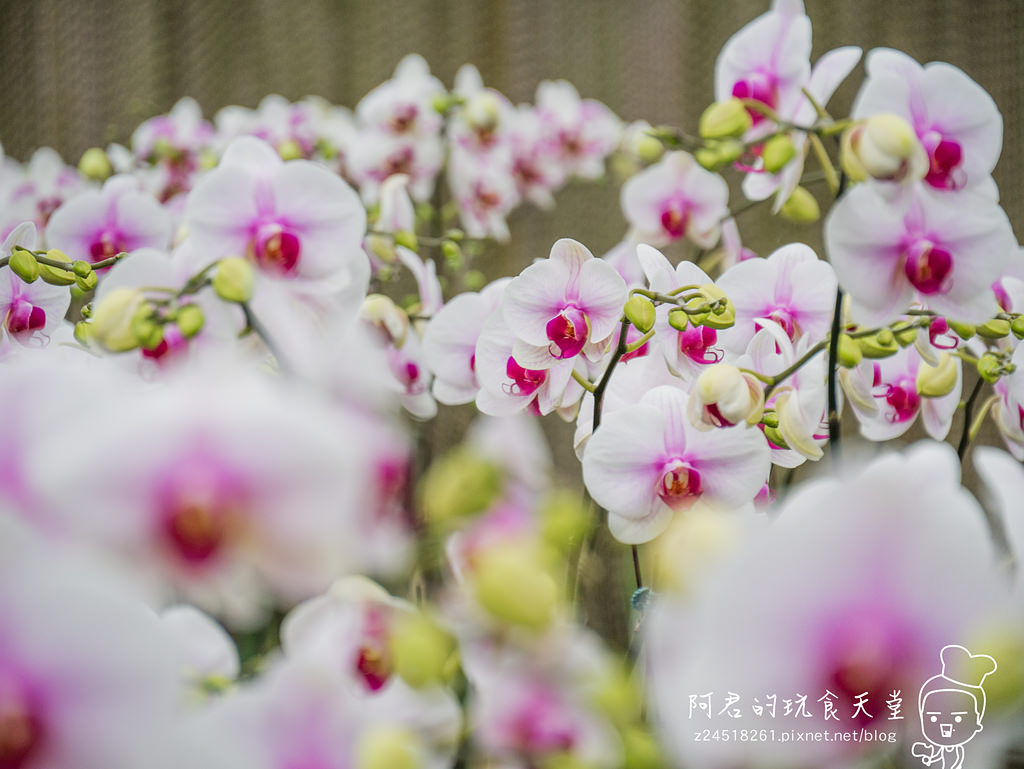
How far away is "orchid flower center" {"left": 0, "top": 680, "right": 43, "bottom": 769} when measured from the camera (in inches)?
4.6

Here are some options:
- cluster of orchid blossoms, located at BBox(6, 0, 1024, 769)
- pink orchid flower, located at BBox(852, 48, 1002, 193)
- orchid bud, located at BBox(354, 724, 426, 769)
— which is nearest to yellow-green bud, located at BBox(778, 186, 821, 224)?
cluster of orchid blossoms, located at BBox(6, 0, 1024, 769)

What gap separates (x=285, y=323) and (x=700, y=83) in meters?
0.87

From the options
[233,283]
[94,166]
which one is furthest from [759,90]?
[94,166]

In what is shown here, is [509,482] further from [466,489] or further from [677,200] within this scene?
[677,200]

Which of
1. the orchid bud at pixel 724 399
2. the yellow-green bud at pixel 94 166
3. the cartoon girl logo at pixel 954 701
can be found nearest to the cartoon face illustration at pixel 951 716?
the cartoon girl logo at pixel 954 701

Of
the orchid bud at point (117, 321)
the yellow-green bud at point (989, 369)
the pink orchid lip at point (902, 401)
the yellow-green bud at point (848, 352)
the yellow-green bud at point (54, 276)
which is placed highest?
the orchid bud at point (117, 321)

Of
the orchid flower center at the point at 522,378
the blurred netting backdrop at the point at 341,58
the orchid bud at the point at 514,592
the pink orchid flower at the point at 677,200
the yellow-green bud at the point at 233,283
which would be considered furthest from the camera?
the blurred netting backdrop at the point at 341,58

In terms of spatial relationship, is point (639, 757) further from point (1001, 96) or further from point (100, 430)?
point (1001, 96)

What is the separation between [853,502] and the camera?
0.12m

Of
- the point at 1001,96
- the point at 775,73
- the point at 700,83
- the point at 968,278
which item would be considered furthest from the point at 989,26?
the point at 968,278

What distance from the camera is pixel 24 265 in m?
0.30

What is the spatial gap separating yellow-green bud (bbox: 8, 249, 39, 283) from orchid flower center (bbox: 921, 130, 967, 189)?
13.5 inches

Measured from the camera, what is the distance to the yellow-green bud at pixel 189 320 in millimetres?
249

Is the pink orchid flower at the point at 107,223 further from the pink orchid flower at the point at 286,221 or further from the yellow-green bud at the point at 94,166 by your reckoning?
the yellow-green bud at the point at 94,166
